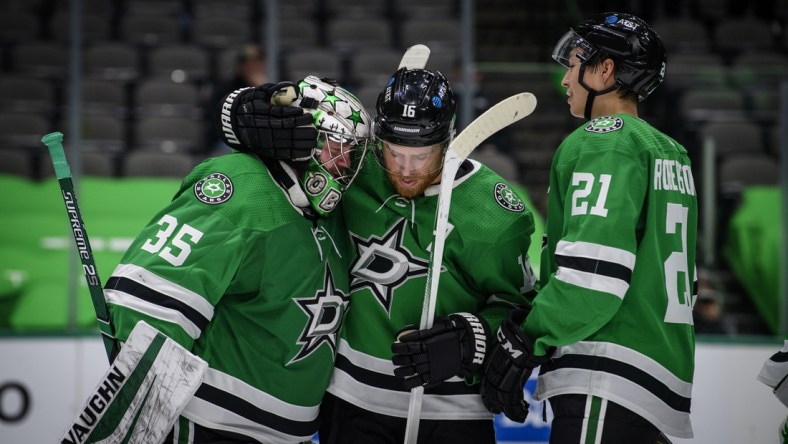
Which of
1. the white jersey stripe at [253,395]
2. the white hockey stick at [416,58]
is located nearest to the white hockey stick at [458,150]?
the white hockey stick at [416,58]

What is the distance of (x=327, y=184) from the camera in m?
2.28

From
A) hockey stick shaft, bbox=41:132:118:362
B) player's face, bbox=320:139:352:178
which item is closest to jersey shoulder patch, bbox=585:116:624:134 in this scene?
player's face, bbox=320:139:352:178

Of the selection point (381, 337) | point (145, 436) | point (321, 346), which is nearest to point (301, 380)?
point (321, 346)

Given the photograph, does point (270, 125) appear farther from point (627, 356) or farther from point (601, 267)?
point (627, 356)

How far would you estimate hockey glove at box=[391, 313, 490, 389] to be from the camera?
7.41ft

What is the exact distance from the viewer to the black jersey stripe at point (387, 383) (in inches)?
97.3

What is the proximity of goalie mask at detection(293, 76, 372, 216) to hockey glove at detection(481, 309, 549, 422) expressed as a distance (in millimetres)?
500

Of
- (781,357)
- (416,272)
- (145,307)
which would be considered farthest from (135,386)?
(781,357)

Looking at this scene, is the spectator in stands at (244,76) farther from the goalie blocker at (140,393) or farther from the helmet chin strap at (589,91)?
the goalie blocker at (140,393)

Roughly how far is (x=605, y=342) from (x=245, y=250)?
836 mm

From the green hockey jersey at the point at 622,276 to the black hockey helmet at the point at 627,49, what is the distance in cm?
13

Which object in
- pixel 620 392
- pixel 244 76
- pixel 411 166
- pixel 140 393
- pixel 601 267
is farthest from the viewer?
pixel 244 76

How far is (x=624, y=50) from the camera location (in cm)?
233

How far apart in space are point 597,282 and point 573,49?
0.62 metres
